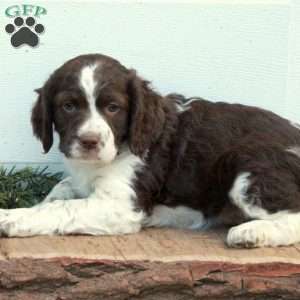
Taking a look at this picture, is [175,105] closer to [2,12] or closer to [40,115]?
[40,115]

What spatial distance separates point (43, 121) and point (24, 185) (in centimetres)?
94

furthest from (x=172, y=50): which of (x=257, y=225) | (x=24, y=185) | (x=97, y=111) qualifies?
(x=257, y=225)

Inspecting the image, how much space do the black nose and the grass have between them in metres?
1.11

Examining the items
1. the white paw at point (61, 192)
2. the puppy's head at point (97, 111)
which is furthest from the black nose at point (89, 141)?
the white paw at point (61, 192)

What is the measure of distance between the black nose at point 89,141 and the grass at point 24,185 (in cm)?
111

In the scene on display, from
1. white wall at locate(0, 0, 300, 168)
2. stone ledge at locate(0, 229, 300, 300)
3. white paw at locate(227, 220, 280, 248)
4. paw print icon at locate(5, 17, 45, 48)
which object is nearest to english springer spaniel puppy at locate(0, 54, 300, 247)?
Answer: white paw at locate(227, 220, 280, 248)

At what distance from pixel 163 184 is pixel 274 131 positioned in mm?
866

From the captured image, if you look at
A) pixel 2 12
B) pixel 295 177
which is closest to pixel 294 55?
pixel 295 177

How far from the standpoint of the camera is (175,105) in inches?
231

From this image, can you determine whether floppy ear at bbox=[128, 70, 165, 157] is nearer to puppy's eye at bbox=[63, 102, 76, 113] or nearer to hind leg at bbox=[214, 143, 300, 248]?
puppy's eye at bbox=[63, 102, 76, 113]

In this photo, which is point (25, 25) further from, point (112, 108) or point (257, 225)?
Result: point (257, 225)

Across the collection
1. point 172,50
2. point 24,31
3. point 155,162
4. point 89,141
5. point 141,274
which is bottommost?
point 141,274

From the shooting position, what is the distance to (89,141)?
203 inches

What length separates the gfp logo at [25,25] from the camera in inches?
249
